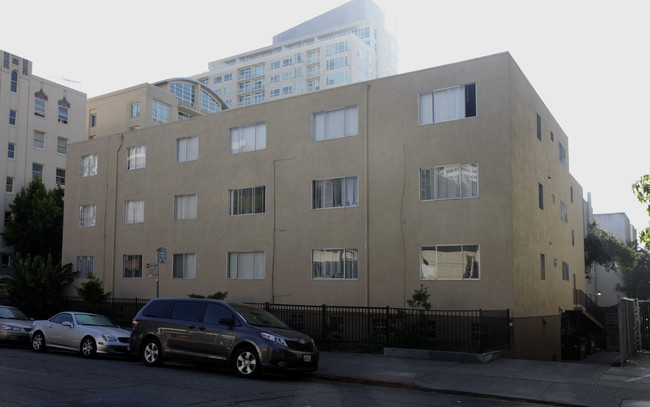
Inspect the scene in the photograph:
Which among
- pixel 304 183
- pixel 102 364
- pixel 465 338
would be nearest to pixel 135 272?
pixel 304 183

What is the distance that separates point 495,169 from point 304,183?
772 cm

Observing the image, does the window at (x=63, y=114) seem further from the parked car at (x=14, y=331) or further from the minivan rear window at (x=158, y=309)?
the minivan rear window at (x=158, y=309)

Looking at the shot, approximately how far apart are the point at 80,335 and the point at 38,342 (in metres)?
2.16

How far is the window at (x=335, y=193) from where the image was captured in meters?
23.6

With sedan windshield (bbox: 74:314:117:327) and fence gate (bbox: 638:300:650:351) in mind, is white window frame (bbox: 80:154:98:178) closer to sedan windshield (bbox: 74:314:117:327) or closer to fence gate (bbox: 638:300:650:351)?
sedan windshield (bbox: 74:314:117:327)

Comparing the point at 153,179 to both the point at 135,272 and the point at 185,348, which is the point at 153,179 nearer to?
the point at 135,272

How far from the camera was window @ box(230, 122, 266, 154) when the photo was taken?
86.8ft

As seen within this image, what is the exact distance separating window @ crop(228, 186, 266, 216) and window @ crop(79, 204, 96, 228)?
31.7ft

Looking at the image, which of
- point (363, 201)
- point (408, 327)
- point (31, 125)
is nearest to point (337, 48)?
point (31, 125)

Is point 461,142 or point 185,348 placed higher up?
point 461,142

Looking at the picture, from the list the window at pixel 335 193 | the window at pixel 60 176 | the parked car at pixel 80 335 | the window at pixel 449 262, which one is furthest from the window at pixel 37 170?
the window at pixel 449 262

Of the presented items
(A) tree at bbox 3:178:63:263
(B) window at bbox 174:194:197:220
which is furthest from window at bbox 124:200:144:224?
(A) tree at bbox 3:178:63:263

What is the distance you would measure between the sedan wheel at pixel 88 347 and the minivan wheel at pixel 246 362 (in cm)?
554

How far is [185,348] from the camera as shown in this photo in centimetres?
1427
